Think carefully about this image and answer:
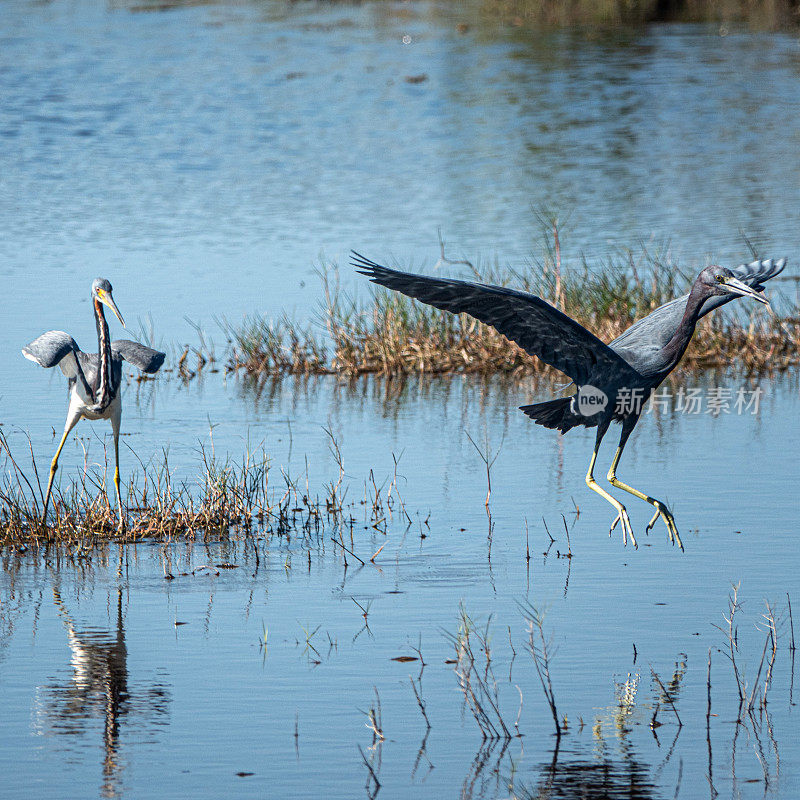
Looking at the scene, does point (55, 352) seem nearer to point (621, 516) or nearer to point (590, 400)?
point (590, 400)

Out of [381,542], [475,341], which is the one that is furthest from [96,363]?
[475,341]

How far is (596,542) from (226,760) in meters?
3.09

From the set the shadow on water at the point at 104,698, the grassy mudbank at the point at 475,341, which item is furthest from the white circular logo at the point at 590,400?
the grassy mudbank at the point at 475,341

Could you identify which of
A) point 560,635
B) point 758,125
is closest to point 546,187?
point 758,125

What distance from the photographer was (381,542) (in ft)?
25.6

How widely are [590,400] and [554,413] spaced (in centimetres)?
28

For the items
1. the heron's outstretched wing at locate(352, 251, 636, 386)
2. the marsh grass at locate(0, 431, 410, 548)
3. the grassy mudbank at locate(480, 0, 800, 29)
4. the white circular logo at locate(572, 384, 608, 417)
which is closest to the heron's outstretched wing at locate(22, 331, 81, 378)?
the marsh grass at locate(0, 431, 410, 548)

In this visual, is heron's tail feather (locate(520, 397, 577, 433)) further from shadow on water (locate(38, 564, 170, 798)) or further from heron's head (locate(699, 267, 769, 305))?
shadow on water (locate(38, 564, 170, 798))

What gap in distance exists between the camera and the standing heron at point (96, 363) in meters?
8.39

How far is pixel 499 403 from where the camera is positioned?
11023mm

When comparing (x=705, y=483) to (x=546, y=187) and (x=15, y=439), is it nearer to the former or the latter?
(x=15, y=439)

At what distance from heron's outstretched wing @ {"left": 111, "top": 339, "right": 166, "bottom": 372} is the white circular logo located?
2600 millimetres

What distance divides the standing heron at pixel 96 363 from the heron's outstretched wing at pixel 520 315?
206cm

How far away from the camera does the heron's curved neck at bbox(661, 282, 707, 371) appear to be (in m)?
7.14
